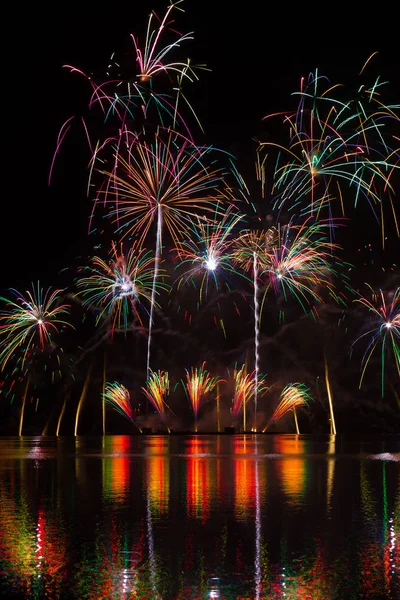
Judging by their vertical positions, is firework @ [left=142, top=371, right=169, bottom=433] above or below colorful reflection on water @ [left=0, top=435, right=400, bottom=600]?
above

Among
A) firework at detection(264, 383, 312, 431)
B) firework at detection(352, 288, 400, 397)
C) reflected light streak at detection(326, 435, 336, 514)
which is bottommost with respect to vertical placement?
reflected light streak at detection(326, 435, 336, 514)

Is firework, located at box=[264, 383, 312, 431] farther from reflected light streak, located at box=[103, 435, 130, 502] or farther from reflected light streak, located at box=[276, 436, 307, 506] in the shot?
reflected light streak, located at box=[103, 435, 130, 502]

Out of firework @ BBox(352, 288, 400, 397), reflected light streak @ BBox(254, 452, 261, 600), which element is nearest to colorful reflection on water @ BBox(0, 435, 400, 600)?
reflected light streak @ BBox(254, 452, 261, 600)

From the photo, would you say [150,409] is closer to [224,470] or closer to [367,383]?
[367,383]

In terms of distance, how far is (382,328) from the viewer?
60.4 meters

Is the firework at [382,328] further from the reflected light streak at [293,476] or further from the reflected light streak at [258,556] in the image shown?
the reflected light streak at [258,556]

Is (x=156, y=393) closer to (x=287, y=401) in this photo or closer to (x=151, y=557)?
(x=287, y=401)

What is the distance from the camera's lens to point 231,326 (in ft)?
261

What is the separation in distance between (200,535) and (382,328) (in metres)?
49.2

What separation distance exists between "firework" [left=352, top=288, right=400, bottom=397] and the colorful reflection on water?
2714 cm

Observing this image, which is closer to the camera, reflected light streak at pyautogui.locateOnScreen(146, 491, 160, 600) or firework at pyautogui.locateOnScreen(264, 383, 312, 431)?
reflected light streak at pyautogui.locateOnScreen(146, 491, 160, 600)

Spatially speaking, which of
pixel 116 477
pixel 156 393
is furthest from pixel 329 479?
pixel 156 393

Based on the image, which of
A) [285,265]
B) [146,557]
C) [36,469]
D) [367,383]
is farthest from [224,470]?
[367,383]

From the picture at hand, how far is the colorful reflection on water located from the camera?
372 inches
